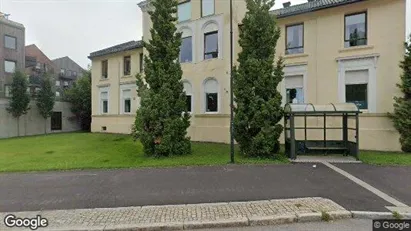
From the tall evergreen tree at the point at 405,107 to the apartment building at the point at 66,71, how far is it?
173 feet

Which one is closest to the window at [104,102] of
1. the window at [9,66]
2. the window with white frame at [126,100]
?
the window with white frame at [126,100]

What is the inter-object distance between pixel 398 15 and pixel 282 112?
8496 millimetres

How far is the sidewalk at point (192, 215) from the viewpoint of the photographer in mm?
4988

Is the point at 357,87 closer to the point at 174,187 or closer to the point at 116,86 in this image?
the point at 174,187

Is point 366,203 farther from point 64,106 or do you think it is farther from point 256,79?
point 64,106

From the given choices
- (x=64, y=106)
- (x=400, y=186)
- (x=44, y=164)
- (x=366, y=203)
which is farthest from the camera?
(x=64, y=106)

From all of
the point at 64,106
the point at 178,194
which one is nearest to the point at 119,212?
the point at 178,194

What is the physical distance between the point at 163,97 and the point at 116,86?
14877 mm

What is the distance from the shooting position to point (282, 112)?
12125 mm

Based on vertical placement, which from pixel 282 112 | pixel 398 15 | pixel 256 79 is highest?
pixel 398 15

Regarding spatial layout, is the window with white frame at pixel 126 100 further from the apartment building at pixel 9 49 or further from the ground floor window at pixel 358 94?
the ground floor window at pixel 358 94

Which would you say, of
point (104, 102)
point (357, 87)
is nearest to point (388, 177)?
point (357, 87)

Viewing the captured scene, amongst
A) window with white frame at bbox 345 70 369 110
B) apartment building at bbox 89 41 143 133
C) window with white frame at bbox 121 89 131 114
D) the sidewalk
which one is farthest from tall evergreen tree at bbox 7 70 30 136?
window with white frame at bbox 345 70 369 110

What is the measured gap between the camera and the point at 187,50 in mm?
19688
